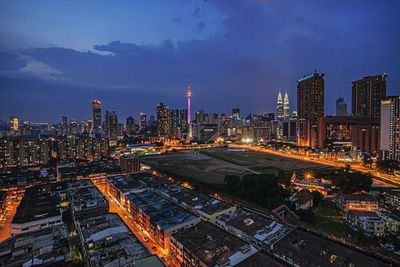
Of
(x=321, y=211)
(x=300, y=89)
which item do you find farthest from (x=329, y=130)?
(x=321, y=211)

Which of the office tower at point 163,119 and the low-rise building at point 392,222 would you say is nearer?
the low-rise building at point 392,222

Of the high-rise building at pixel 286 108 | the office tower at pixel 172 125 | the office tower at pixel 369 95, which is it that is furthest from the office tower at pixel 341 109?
the office tower at pixel 172 125

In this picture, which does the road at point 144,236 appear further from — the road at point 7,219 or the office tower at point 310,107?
the office tower at point 310,107

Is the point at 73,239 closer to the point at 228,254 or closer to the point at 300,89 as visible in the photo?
the point at 228,254

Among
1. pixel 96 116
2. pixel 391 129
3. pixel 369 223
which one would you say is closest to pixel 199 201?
pixel 369 223

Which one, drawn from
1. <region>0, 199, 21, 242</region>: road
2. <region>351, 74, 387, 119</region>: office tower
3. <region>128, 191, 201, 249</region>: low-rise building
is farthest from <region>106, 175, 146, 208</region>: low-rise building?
<region>351, 74, 387, 119</region>: office tower
